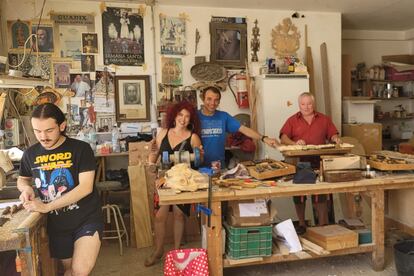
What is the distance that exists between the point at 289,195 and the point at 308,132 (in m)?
1.21

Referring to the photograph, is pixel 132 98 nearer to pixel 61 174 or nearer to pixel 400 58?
pixel 61 174

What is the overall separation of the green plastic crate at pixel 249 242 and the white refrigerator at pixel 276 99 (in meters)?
1.78

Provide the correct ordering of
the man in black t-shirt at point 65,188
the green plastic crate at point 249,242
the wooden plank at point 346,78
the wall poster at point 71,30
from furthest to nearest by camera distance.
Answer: the wooden plank at point 346,78, the wall poster at point 71,30, the green plastic crate at point 249,242, the man in black t-shirt at point 65,188

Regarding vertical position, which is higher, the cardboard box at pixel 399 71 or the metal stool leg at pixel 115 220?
the cardboard box at pixel 399 71

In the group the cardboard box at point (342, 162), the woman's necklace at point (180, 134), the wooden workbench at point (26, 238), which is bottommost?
the wooden workbench at point (26, 238)

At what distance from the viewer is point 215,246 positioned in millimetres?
2633

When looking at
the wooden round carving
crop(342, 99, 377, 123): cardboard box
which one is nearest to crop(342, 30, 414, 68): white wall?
crop(342, 99, 377, 123): cardboard box

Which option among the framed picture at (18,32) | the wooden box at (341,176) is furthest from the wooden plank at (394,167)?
the framed picture at (18,32)

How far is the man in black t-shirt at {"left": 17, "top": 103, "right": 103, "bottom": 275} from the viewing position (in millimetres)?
2043

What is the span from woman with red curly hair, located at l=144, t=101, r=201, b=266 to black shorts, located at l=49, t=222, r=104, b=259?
1.02 metres

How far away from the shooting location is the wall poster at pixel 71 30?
4328mm

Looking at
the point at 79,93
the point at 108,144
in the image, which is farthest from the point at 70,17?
the point at 108,144

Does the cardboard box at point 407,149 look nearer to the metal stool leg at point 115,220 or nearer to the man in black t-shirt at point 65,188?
the metal stool leg at point 115,220

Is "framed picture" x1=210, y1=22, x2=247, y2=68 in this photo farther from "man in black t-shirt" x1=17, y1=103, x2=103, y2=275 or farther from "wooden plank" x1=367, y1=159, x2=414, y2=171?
"man in black t-shirt" x1=17, y1=103, x2=103, y2=275
